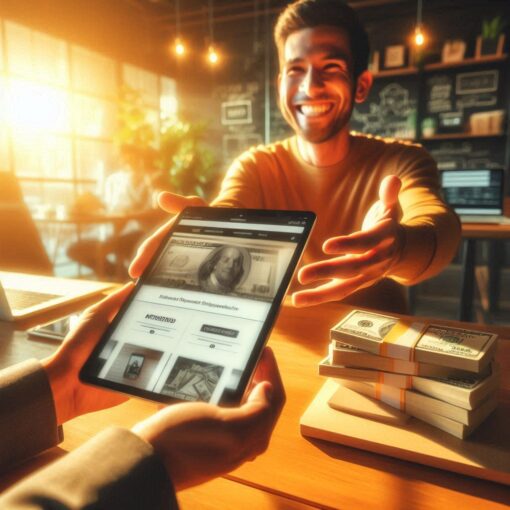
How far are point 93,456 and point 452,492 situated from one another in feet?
1.10

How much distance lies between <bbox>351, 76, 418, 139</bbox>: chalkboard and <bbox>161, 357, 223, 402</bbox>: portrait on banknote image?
5.55 m

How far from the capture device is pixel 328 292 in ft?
1.94

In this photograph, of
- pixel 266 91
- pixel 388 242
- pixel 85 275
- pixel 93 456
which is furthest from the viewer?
pixel 266 91

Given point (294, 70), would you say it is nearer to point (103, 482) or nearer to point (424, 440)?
point (424, 440)

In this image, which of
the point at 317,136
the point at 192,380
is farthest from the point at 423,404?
the point at 317,136

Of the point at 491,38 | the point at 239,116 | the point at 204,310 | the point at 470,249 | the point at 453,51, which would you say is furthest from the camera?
the point at 239,116

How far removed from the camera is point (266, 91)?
633 cm

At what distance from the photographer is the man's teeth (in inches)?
54.7

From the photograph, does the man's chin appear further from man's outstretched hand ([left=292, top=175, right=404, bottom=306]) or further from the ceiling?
the ceiling

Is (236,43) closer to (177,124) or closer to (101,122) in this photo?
(177,124)

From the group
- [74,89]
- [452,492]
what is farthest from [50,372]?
[74,89]

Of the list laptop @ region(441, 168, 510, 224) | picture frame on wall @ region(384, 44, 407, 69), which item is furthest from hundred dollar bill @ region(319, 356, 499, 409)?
picture frame on wall @ region(384, 44, 407, 69)

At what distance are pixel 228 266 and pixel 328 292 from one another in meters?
0.14

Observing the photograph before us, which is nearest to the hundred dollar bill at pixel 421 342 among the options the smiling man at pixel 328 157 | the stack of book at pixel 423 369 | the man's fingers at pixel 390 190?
the stack of book at pixel 423 369
